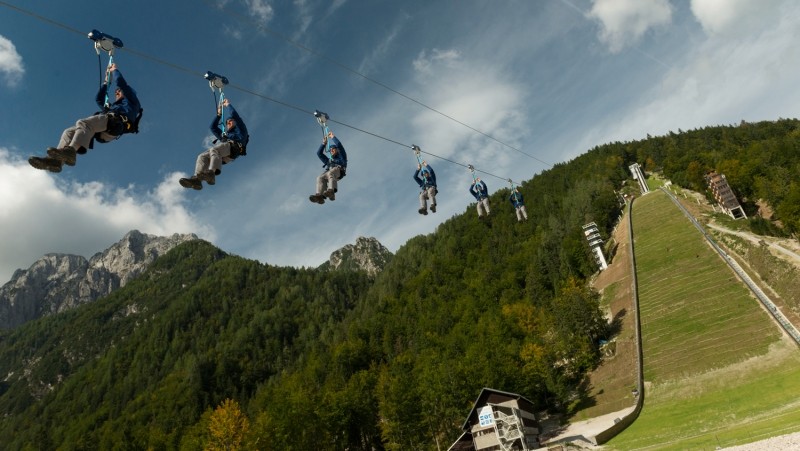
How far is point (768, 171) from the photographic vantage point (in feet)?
363

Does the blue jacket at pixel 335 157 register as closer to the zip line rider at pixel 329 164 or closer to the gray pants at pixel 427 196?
the zip line rider at pixel 329 164

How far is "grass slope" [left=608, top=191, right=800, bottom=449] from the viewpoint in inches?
1234

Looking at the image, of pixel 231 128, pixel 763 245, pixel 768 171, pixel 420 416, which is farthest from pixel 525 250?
pixel 231 128

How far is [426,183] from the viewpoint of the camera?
24.2m

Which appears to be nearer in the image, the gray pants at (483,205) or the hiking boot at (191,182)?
the hiking boot at (191,182)

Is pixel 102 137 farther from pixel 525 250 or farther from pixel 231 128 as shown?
pixel 525 250

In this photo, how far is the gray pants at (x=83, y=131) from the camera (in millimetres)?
10695

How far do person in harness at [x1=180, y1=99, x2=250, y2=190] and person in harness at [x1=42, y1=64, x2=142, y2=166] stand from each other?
1.96 metres

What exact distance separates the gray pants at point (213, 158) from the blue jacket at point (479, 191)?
18.5 meters

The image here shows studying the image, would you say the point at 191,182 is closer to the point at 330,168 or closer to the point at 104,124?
the point at 104,124

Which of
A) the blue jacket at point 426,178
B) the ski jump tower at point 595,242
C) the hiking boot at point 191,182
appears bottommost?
the hiking boot at point 191,182

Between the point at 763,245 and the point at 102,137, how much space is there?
→ 79.6m

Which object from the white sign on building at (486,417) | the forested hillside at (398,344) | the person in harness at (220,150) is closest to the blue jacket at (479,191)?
the person in harness at (220,150)

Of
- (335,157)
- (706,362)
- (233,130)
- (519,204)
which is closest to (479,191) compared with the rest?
(519,204)
